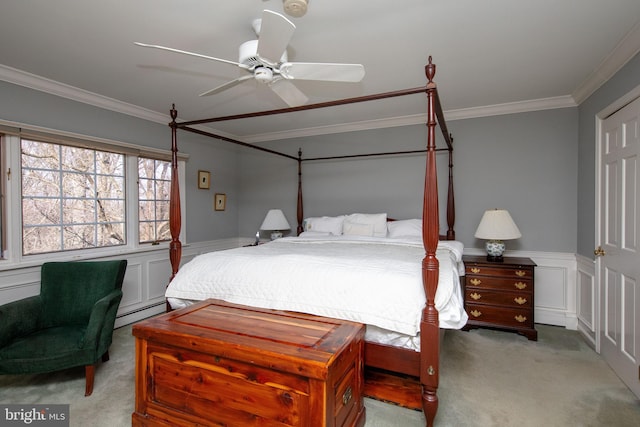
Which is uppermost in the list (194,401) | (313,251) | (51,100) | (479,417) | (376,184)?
(51,100)

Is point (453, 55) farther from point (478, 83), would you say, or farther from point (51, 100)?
point (51, 100)

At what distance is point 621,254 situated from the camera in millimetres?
2412

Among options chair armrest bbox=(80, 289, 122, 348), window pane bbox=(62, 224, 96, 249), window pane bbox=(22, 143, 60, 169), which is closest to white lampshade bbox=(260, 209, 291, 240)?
window pane bbox=(62, 224, 96, 249)

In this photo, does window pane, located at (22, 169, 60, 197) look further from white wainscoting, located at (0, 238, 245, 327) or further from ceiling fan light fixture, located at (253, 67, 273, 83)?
ceiling fan light fixture, located at (253, 67, 273, 83)

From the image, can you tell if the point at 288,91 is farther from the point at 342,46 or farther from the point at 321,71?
the point at 342,46

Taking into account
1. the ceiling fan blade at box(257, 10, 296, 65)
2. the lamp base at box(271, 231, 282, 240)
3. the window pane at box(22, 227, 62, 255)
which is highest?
the ceiling fan blade at box(257, 10, 296, 65)

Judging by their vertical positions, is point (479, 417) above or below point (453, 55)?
below

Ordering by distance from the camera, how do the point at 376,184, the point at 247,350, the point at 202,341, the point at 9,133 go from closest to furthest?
the point at 247,350 → the point at 202,341 → the point at 9,133 → the point at 376,184

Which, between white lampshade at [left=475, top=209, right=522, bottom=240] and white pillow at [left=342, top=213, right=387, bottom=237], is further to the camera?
white pillow at [left=342, top=213, right=387, bottom=237]

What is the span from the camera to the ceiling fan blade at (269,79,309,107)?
2.10m

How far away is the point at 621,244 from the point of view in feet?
7.93

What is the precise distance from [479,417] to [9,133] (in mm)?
4021

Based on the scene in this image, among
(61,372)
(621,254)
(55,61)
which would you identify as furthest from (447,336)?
(55,61)

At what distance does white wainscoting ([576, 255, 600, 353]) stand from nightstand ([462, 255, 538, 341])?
457 millimetres
